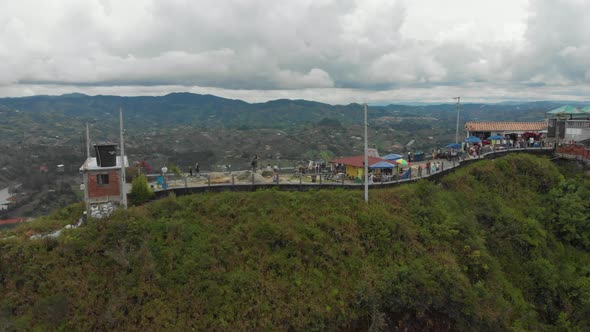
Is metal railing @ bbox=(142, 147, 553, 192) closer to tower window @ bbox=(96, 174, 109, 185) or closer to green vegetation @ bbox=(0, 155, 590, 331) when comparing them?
green vegetation @ bbox=(0, 155, 590, 331)

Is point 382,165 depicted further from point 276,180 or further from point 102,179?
point 102,179

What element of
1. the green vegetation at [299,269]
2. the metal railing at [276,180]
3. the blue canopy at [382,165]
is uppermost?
the blue canopy at [382,165]

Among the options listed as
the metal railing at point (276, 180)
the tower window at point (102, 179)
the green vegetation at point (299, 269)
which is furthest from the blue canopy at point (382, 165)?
the tower window at point (102, 179)

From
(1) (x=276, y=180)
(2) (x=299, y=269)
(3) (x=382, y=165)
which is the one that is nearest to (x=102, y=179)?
(1) (x=276, y=180)

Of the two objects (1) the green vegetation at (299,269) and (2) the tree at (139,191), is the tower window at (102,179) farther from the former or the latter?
(1) the green vegetation at (299,269)

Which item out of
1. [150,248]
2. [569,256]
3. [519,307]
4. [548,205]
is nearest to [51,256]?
[150,248]

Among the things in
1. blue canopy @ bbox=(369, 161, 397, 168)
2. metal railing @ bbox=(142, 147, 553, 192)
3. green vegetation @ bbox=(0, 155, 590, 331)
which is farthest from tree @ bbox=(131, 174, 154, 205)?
blue canopy @ bbox=(369, 161, 397, 168)
